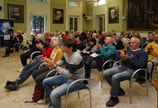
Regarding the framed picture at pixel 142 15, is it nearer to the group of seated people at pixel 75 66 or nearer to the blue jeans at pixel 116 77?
the group of seated people at pixel 75 66

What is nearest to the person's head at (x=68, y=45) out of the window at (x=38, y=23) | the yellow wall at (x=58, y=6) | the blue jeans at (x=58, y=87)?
the blue jeans at (x=58, y=87)

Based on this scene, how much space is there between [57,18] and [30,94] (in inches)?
397

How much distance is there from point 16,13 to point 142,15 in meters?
8.17

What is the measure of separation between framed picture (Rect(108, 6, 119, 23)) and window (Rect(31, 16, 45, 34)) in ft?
16.7

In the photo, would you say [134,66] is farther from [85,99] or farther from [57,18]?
[57,18]

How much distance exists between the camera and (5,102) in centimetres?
312

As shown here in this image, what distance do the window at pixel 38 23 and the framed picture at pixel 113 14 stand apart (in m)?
5.08

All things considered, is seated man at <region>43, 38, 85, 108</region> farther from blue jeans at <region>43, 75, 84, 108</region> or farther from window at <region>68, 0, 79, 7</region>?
window at <region>68, 0, 79, 7</region>

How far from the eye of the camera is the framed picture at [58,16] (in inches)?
501

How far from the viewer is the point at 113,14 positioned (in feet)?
39.7

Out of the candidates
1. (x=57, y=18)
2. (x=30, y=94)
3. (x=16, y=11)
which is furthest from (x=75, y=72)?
(x=57, y=18)

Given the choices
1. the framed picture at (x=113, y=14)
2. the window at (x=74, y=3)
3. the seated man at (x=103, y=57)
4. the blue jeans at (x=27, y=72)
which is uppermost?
the window at (x=74, y=3)

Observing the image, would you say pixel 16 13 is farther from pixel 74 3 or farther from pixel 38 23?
pixel 74 3

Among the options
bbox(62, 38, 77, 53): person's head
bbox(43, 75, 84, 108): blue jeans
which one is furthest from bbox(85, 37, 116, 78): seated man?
bbox(62, 38, 77, 53): person's head
